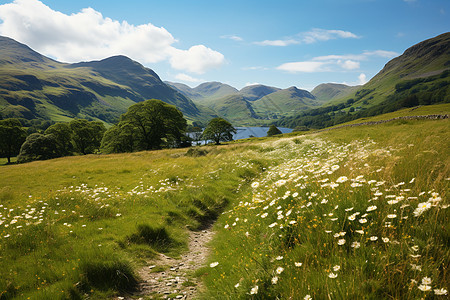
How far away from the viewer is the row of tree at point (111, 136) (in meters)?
54.9

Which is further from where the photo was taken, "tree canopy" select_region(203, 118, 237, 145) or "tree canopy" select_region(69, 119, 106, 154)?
"tree canopy" select_region(203, 118, 237, 145)

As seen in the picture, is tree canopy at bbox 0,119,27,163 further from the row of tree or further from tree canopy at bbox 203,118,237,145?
tree canopy at bbox 203,118,237,145

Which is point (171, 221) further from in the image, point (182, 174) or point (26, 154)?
point (26, 154)

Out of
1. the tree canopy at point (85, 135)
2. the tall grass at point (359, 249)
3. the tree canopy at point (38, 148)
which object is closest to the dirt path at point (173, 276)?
the tall grass at point (359, 249)

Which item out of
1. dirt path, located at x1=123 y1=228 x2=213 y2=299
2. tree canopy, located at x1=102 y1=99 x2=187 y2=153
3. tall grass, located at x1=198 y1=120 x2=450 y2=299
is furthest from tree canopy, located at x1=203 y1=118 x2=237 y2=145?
tall grass, located at x1=198 y1=120 x2=450 y2=299

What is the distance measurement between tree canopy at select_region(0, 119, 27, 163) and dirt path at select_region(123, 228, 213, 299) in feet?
297

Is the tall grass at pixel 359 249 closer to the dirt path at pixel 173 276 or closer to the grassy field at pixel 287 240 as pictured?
the grassy field at pixel 287 240

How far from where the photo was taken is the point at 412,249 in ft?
9.39

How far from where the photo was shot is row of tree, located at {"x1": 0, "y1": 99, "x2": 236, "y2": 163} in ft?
180

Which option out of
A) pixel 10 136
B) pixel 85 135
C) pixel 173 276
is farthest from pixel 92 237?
pixel 10 136

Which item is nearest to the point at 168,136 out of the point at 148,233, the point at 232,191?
the point at 232,191

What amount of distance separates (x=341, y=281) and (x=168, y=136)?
59425 mm

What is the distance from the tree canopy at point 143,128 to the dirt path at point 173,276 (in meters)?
52.2

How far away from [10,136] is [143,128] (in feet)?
165
